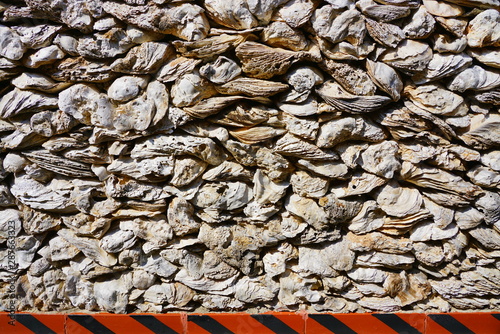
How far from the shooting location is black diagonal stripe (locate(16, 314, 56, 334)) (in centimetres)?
172

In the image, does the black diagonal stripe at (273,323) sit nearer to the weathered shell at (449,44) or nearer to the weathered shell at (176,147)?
the weathered shell at (176,147)

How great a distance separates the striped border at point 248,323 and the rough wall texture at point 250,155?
6 cm

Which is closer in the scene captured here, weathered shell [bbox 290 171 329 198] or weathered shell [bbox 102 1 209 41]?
weathered shell [bbox 102 1 209 41]

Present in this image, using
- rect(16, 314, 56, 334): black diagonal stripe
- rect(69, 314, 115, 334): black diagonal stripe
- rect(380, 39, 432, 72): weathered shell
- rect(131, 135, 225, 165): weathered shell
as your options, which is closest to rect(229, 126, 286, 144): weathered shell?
rect(131, 135, 225, 165): weathered shell

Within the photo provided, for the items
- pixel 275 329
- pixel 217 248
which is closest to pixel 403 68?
pixel 217 248

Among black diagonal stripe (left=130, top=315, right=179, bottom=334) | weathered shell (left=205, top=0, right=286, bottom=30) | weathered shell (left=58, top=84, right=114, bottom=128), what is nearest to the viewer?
weathered shell (left=205, top=0, right=286, bottom=30)

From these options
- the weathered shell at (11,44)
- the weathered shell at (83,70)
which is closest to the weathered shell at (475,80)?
the weathered shell at (83,70)

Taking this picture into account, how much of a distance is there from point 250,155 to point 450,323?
1.14 metres

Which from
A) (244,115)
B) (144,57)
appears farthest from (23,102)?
(244,115)

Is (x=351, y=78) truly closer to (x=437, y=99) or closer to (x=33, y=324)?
(x=437, y=99)

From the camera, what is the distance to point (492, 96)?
1.60m

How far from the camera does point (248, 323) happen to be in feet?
5.69

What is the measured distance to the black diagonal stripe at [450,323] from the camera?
5.73 ft

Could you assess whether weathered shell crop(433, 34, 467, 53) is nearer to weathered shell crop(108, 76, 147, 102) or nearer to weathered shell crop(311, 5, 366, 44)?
weathered shell crop(311, 5, 366, 44)
